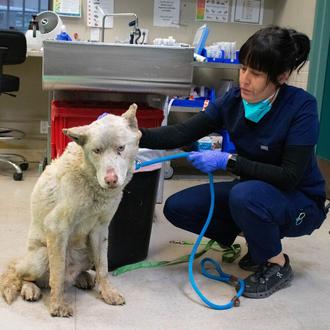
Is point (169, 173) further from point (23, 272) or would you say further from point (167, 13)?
point (23, 272)

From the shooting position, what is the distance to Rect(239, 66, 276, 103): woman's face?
1.61 m

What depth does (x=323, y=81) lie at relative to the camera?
303 cm

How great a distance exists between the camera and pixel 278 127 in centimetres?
166

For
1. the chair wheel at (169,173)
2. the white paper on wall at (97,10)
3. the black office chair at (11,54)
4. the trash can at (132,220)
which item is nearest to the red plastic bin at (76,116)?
the trash can at (132,220)

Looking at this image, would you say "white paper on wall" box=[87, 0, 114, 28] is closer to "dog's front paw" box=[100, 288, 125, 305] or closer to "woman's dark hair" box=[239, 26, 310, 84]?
"woman's dark hair" box=[239, 26, 310, 84]

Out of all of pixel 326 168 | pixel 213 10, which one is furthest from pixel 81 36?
pixel 326 168

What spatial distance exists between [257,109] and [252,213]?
0.36 meters

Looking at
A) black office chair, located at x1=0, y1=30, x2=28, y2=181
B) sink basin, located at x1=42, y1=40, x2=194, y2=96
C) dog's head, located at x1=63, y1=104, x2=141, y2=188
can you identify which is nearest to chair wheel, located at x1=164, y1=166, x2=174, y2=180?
black office chair, located at x1=0, y1=30, x2=28, y2=181

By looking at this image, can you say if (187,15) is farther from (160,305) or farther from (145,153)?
(160,305)

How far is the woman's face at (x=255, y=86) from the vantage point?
1605mm

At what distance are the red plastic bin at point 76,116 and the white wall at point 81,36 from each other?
165 centimetres

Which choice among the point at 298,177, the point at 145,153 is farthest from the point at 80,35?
the point at 298,177

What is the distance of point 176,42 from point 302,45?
2.11 meters

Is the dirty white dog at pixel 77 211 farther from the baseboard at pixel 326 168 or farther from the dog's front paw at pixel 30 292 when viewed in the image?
the baseboard at pixel 326 168
